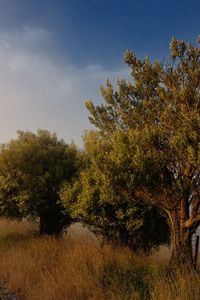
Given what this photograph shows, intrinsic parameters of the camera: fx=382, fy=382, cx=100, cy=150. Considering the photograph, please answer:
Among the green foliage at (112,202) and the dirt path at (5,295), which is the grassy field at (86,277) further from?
the green foliage at (112,202)

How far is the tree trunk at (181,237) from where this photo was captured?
1525 cm

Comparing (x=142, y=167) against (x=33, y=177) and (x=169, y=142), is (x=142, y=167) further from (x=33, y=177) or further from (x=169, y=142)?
(x=33, y=177)

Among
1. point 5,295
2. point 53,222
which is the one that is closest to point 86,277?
point 5,295

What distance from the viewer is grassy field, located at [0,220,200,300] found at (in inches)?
385

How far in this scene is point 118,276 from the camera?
11742 millimetres

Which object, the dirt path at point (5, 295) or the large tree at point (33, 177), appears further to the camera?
the large tree at point (33, 177)

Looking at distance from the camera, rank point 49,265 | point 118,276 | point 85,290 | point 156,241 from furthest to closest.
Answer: point 156,241, point 49,265, point 118,276, point 85,290

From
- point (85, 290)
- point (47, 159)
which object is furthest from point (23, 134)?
point (85, 290)

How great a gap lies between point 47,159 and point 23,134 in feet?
9.34

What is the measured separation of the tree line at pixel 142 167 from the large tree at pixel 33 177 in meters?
0.09

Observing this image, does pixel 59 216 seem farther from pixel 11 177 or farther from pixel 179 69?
pixel 179 69

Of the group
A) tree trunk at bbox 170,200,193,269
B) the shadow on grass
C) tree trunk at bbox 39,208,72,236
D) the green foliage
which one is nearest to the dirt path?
the green foliage

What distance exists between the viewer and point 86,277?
1134 centimetres

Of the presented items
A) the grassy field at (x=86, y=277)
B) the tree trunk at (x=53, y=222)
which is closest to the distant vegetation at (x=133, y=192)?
the grassy field at (x=86, y=277)
